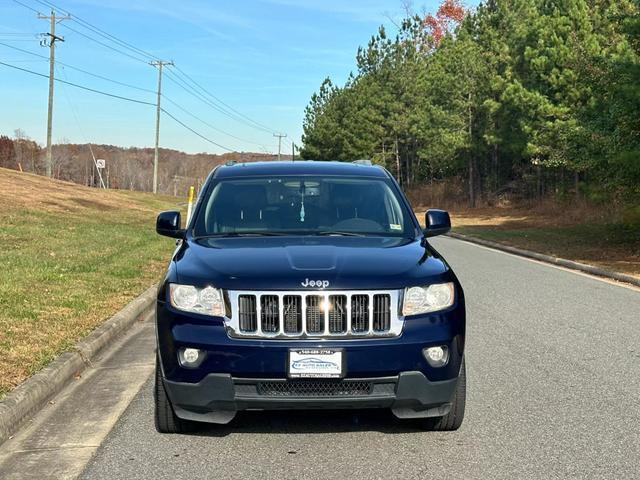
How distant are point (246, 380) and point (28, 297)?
563 cm

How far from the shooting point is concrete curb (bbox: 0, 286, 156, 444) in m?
4.67

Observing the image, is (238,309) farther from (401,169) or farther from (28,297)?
(401,169)

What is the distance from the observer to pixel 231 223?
552 centimetres

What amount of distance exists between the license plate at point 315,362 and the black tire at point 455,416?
2.93ft

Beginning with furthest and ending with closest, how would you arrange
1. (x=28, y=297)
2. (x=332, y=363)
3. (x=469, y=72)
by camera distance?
(x=469, y=72), (x=28, y=297), (x=332, y=363)

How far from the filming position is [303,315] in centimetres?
411

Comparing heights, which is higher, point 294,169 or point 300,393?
point 294,169

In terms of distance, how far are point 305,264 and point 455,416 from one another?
4.58 ft

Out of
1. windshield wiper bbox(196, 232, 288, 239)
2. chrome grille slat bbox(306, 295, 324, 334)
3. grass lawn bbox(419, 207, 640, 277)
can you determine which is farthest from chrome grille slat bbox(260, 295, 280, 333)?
grass lawn bbox(419, 207, 640, 277)

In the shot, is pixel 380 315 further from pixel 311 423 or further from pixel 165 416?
pixel 165 416

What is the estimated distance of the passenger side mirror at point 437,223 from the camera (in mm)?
5762

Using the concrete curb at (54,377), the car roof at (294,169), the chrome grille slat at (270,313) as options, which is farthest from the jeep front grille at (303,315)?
the car roof at (294,169)

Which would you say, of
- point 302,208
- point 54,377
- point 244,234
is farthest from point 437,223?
point 54,377

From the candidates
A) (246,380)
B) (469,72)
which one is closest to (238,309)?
(246,380)
